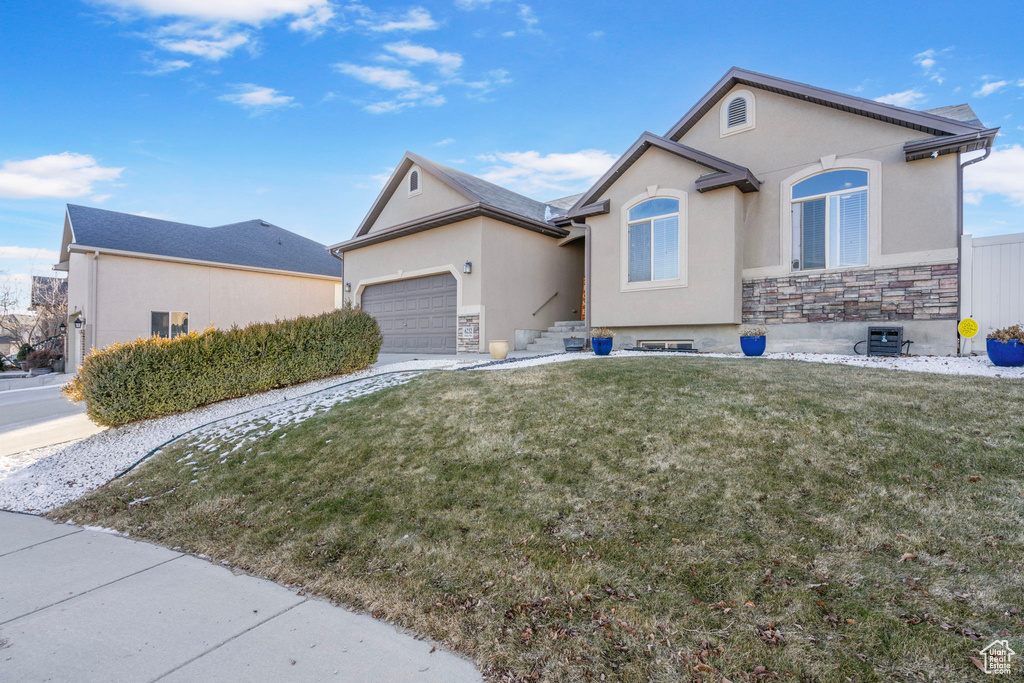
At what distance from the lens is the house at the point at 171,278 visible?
664 inches

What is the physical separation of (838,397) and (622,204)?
24.8ft

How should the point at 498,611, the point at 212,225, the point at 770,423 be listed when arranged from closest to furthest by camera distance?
the point at 498,611 → the point at 770,423 → the point at 212,225

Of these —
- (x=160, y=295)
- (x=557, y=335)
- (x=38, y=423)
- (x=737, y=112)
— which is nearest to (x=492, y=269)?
(x=557, y=335)

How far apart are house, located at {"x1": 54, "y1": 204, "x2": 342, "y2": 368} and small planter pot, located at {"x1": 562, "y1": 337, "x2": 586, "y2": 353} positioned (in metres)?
11.0

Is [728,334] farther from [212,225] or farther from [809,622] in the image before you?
[212,225]

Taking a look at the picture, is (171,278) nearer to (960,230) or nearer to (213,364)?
(213,364)

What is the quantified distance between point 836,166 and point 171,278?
68.2 feet

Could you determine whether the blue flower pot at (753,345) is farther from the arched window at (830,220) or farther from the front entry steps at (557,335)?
the front entry steps at (557,335)

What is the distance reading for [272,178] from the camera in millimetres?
18188

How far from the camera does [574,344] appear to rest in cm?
1205

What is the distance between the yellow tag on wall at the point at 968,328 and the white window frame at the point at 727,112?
569 centimetres

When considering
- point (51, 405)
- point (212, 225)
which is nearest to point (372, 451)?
point (51, 405)

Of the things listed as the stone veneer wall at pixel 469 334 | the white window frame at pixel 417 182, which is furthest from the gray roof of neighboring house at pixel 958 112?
the white window frame at pixel 417 182

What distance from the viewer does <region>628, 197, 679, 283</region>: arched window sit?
1141 cm
